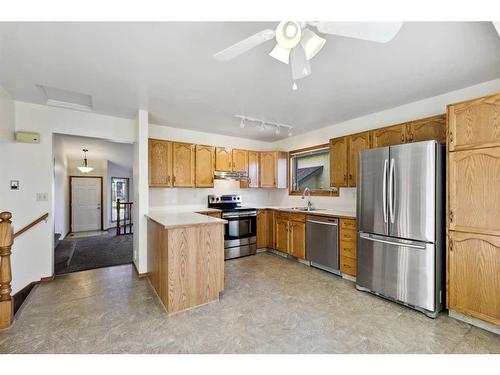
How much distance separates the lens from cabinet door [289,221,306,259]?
396 centimetres

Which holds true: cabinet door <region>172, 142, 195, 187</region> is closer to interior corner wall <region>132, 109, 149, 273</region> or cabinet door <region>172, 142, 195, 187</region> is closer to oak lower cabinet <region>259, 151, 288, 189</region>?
interior corner wall <region>132, 109, 149, 273</region>

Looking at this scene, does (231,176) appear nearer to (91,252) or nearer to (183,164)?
(183,164)

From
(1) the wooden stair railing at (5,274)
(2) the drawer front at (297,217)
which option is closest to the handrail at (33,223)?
(1) the wooden stair railing at (5,274)

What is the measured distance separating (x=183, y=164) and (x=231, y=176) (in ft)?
3.24

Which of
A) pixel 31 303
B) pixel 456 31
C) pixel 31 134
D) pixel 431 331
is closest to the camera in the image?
pixel 456 31

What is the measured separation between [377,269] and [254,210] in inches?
94.0

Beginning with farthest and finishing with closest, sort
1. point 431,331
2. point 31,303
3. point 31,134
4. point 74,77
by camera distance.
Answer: point 31,134, point 31,303, point 74,77, point 431,331

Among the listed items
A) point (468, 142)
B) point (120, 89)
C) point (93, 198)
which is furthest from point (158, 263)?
point (93, 198)

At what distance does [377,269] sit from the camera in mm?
2770

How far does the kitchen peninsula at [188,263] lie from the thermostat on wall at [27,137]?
2.00 m

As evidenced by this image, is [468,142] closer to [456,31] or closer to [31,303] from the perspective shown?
[456,31]

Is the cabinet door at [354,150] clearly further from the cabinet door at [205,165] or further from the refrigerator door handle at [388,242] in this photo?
the cabinet door at [205,165]

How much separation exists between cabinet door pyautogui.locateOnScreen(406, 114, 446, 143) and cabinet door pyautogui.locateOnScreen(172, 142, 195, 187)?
3.37 meters

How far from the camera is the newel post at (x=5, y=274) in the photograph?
2150 millimetres
